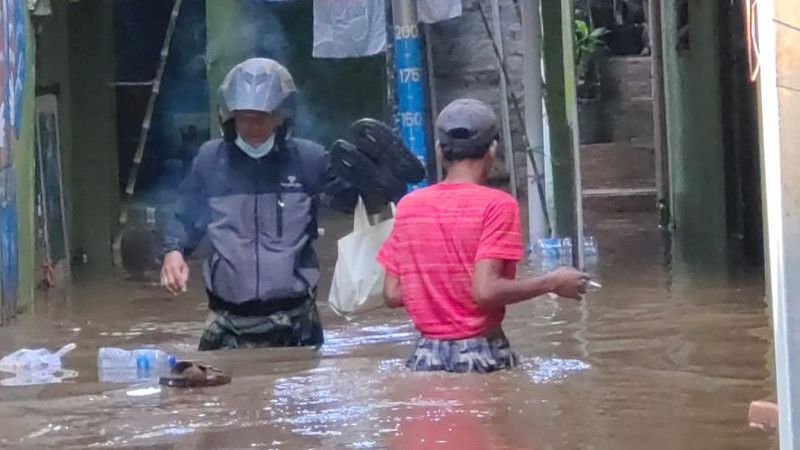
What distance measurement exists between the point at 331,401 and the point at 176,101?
43.6 feet

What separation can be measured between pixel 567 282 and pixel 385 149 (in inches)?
57.6

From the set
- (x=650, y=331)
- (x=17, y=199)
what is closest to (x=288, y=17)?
(x=17, y=199)

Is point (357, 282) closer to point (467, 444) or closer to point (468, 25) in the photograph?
point (467, 444)

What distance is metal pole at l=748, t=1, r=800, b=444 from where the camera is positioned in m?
3.43

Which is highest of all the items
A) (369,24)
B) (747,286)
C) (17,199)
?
(369,24)

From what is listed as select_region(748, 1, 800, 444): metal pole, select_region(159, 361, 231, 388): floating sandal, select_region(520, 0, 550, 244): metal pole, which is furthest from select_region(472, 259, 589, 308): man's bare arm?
select_region(520, 0, 550, 244): metal pole

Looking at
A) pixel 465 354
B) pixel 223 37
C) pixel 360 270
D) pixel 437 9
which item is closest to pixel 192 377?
pixel 360 270

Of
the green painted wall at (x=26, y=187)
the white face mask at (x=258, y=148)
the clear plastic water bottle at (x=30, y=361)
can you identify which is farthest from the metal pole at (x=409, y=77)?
the white face mask at (x=258, y=148)

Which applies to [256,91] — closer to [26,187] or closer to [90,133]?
[26,187]

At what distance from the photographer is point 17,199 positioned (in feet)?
33.2

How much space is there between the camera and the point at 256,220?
686 centimetres

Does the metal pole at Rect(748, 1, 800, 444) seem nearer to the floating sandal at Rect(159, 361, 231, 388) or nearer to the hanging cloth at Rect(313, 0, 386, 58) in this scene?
the floating sandal at Rect(159, 361, 231, 388)

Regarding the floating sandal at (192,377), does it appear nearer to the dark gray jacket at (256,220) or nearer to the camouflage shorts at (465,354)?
the dark gray jacket at (256,220)

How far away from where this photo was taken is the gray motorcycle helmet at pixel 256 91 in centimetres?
672
